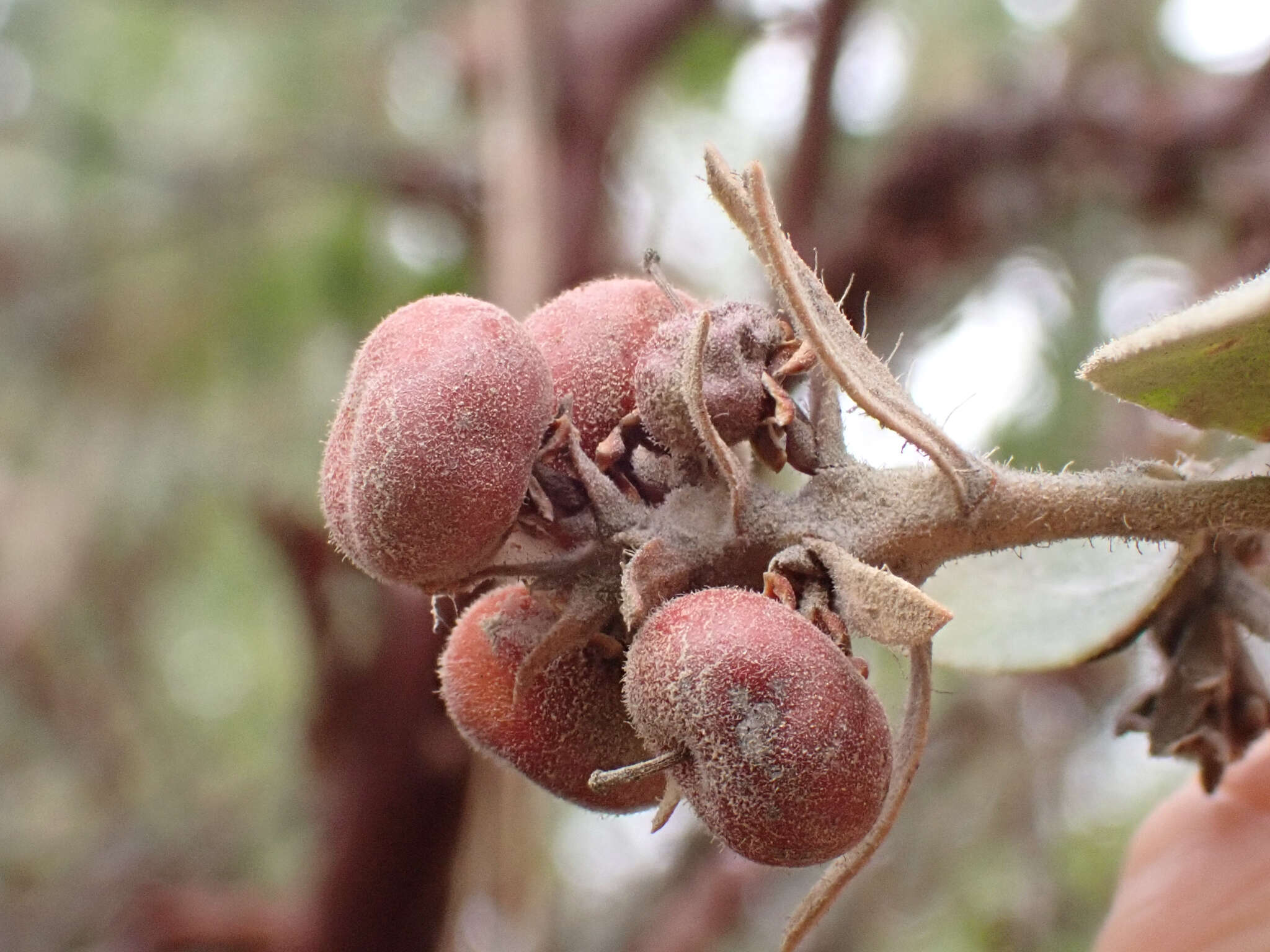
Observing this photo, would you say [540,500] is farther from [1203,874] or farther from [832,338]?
[1203,874]

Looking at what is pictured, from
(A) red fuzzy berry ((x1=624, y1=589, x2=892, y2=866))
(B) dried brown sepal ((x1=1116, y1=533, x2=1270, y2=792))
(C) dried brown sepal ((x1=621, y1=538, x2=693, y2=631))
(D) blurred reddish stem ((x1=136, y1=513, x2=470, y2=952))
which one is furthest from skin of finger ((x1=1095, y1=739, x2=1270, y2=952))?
(D) blurred reddish stem ((x1=136, y1=513, x2=470, y2=952))

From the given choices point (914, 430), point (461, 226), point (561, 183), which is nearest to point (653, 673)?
point (914, 430)

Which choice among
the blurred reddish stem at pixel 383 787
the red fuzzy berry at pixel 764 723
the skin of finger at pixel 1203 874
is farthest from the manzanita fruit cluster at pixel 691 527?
the blurred reddish stem at pixel 383 787

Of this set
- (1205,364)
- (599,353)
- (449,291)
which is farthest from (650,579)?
(449,291)

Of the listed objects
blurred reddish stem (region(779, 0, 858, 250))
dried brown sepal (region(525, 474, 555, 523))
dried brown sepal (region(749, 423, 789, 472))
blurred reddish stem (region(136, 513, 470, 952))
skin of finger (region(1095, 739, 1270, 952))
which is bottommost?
blurred reddish stem (region(136, 513, 470, 952))

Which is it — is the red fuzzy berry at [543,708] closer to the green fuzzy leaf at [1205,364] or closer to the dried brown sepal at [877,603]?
the dried brown sepal at [877,603]

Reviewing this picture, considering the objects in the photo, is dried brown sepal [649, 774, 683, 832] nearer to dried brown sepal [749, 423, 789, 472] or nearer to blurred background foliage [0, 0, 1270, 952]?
dried brown sepal [749, 423, 789, 472]
